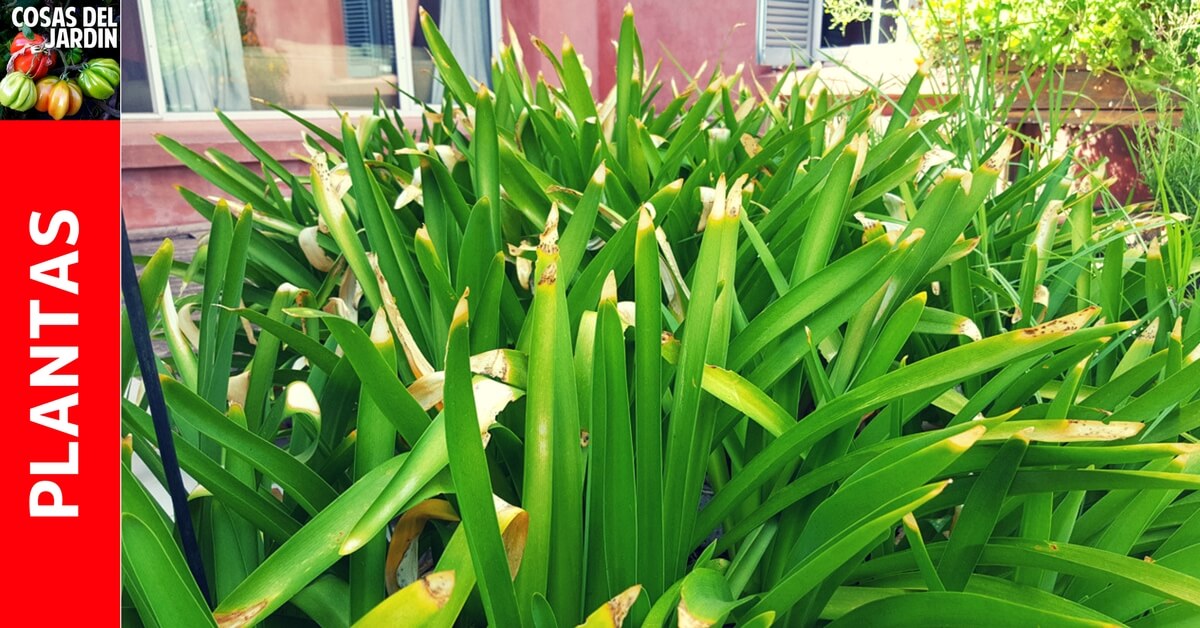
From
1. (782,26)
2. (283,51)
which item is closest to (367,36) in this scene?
(283,51)

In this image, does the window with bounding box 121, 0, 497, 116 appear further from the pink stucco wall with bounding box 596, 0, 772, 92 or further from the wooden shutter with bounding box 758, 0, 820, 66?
the wooden shutter with bounding box 758, 0, 820, 66

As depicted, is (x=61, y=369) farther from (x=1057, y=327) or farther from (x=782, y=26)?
(x=782, y=26)

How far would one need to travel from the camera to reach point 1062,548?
0.41 m

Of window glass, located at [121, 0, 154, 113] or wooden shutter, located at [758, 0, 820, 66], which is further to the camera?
wooden shutter, located at [758, 0, 820, 66]

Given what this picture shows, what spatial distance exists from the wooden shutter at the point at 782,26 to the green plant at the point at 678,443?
5.19 metres

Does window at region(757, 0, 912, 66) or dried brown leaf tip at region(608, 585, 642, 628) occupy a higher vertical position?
window at region(757, 0, 912, 66)

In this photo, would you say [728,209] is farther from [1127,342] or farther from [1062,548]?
[1127,342]

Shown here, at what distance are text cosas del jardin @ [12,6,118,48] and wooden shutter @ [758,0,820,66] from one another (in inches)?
219

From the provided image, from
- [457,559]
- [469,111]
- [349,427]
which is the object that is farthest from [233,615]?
[469,111]

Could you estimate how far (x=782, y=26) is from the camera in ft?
18.7

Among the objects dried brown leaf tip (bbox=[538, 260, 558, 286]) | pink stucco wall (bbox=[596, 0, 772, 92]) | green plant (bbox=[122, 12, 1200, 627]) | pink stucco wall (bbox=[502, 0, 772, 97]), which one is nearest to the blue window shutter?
pink stucco wall (bbox=[502, 0, 772, 97])

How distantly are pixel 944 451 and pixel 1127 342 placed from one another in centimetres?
48


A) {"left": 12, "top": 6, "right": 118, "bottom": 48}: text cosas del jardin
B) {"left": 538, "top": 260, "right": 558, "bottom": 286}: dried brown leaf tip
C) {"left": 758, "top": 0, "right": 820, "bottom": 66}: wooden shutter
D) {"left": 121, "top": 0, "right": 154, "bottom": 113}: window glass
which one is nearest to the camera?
{"left": 12, "top": 6, "right": 118, "bottom": 48}: text cosas del jardin

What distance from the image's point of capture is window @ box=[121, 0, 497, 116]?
3.90 metres
